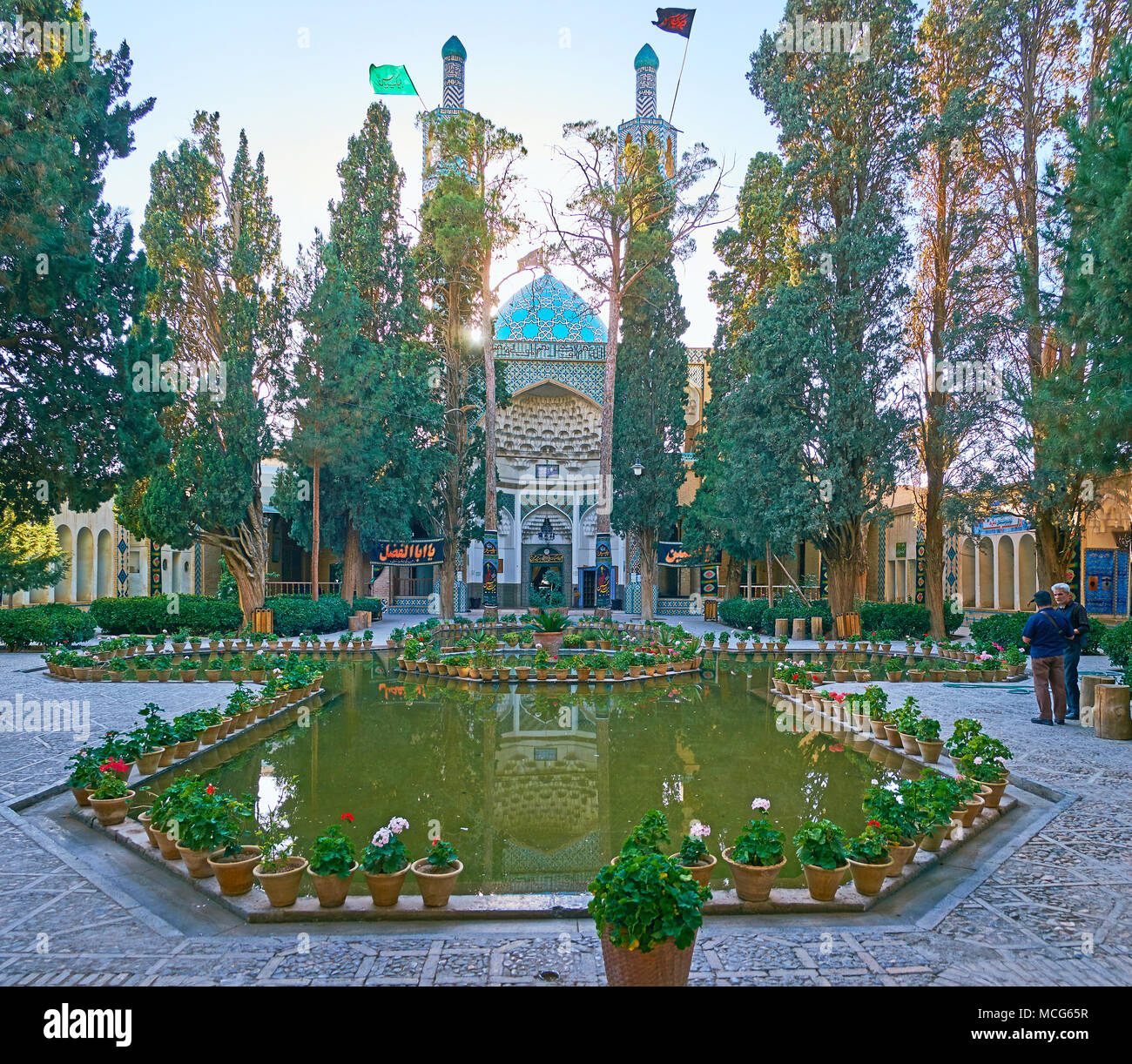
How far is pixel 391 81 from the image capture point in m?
25.8

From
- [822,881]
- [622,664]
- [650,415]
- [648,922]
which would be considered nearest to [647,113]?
[650,415]

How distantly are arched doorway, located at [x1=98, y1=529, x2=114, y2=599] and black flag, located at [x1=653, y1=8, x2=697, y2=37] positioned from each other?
25.5 m

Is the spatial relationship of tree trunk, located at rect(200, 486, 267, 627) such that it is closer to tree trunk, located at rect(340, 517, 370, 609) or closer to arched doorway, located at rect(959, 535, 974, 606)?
tree trunk, located at rect(340, 517, 370, 609)

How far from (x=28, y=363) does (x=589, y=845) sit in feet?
33.7

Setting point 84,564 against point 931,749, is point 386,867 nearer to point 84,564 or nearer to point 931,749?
point 931,749

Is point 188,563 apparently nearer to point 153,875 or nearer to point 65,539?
point 65,539

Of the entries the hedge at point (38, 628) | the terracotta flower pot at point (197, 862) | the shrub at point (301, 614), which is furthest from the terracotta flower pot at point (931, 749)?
the shrub at point (301, 614)

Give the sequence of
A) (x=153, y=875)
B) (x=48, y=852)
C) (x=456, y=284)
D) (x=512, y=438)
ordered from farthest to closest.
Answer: (x=512, y=438) < (x=456, y=284) < (x=48, y=852) < (x=153, y=875)

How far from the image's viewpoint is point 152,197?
1984cm

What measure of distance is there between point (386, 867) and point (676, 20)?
29.0m

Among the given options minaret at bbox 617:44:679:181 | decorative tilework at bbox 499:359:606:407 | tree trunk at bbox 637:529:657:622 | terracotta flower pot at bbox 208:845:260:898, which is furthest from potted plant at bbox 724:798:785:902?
minaret at bbox 617:44:679:181

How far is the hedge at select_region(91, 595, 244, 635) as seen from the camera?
19422mm

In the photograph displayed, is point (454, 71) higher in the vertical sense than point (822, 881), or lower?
higher
